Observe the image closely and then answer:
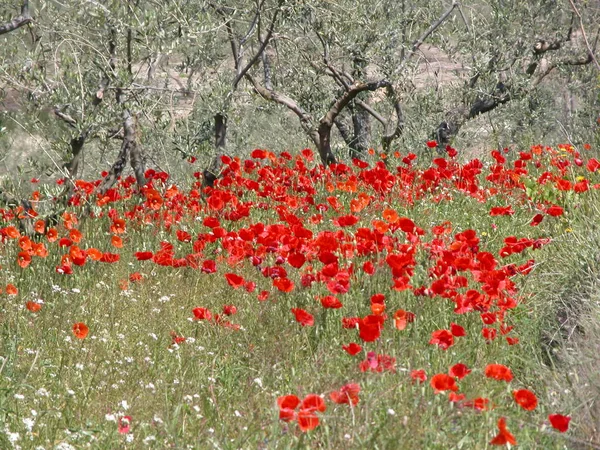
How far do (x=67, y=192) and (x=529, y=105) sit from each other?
9263 millimetres

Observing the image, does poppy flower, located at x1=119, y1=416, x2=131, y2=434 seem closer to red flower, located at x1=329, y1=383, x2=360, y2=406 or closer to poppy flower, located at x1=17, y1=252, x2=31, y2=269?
red flower, located at x1=329, y1=383, x2=360, y2=406

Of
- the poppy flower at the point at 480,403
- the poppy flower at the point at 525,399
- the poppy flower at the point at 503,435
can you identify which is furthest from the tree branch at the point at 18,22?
the poppy flower at the point at 503,435

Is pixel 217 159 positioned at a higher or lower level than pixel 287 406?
higher

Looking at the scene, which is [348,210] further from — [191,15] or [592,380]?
[592,380]

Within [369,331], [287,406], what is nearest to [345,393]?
[287,406]

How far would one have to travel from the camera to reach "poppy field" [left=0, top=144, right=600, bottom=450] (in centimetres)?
318

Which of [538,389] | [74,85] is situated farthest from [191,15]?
[538,389]

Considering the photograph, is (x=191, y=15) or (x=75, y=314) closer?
(x=75, y=314)

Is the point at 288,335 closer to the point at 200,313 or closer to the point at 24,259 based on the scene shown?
the point at 200,313

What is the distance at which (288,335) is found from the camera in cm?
432

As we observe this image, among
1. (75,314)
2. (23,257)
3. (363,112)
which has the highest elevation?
(363,112)

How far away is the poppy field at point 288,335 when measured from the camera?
3180mm

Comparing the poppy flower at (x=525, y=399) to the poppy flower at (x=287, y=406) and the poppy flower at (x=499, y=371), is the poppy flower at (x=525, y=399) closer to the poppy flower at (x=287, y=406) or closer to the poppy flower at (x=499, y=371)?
the poppy flower at (x=499, y=371)

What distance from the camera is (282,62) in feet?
37.3
